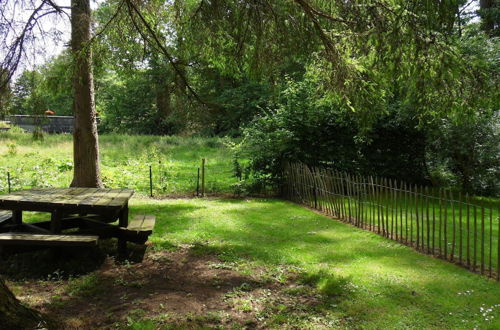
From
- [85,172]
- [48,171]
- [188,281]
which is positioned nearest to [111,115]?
[48,171]

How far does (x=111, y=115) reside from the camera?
4369 centimetres

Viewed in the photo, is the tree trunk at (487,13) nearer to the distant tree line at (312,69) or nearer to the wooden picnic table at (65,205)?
the distant tree line at (312,69)

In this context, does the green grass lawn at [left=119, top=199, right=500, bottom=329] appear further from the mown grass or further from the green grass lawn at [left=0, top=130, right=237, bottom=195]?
the green grass lawn at [left=0, top=130, right=237, bottom=195]

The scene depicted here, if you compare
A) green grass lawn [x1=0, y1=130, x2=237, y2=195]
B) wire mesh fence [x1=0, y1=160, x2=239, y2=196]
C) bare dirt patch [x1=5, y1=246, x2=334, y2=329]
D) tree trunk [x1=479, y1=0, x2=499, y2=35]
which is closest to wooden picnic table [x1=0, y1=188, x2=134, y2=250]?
bare dirt patch [x1=5, y1=246, x2=334, y2=329]

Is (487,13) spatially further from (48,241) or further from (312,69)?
(48,241)

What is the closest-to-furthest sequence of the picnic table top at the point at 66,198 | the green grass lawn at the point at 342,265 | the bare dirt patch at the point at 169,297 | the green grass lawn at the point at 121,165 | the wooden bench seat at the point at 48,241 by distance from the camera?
1. the bare dirt patch at the point at 169,297
2. the green grass lawn at the point at 342,265
3. the wooden bench seat at the point at 48,241
4. the picnic table top at the point at 66,198
5. the green grass lawn at the point at 121,165

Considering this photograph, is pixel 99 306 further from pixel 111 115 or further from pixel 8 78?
pixel 111 115

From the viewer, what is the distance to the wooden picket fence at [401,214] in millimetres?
6148

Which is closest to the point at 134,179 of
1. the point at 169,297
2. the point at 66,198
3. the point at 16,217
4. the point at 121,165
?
the point at 121,165

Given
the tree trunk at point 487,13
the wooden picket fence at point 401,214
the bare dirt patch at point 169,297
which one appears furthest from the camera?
the tree trunk at point 487,13

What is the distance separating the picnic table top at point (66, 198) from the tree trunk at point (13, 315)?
6.47 feet

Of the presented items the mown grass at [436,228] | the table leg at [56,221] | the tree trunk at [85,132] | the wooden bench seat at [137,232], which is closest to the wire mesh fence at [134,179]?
the tree trunk at [85,132]

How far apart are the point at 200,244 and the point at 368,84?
3981 mm

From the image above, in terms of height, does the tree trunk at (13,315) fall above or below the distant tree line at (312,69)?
below
